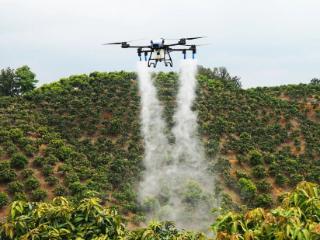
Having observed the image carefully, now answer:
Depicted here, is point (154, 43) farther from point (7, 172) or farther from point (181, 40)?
point (7, 172)

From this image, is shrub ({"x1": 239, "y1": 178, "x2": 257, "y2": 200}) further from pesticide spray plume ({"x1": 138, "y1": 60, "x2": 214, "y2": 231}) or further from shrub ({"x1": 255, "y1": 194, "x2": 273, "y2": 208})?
pesticide spray plume ({"x1": 138, "y1": 60, "x2": 214, "y2": 231})

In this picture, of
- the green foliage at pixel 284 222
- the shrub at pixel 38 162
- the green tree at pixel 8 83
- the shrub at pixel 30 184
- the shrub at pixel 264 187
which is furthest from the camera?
the green tree at pixel 8 83

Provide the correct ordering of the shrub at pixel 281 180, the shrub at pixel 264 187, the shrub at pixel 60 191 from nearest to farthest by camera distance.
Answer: the shrub at pixel 60 191, the shrub at pixel 264 187, the shrub at pixel 281 180

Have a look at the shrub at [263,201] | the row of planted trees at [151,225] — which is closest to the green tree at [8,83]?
the shrub at [263,201]

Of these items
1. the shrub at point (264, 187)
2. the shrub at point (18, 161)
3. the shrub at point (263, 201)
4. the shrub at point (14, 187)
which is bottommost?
the shrub at point (263, 201)

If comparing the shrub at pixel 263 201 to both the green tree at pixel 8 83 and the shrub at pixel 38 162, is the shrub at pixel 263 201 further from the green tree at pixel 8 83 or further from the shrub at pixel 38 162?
the green tree at pixel 8 83

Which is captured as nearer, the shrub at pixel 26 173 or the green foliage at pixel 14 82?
the shrub at pixel 26 173
